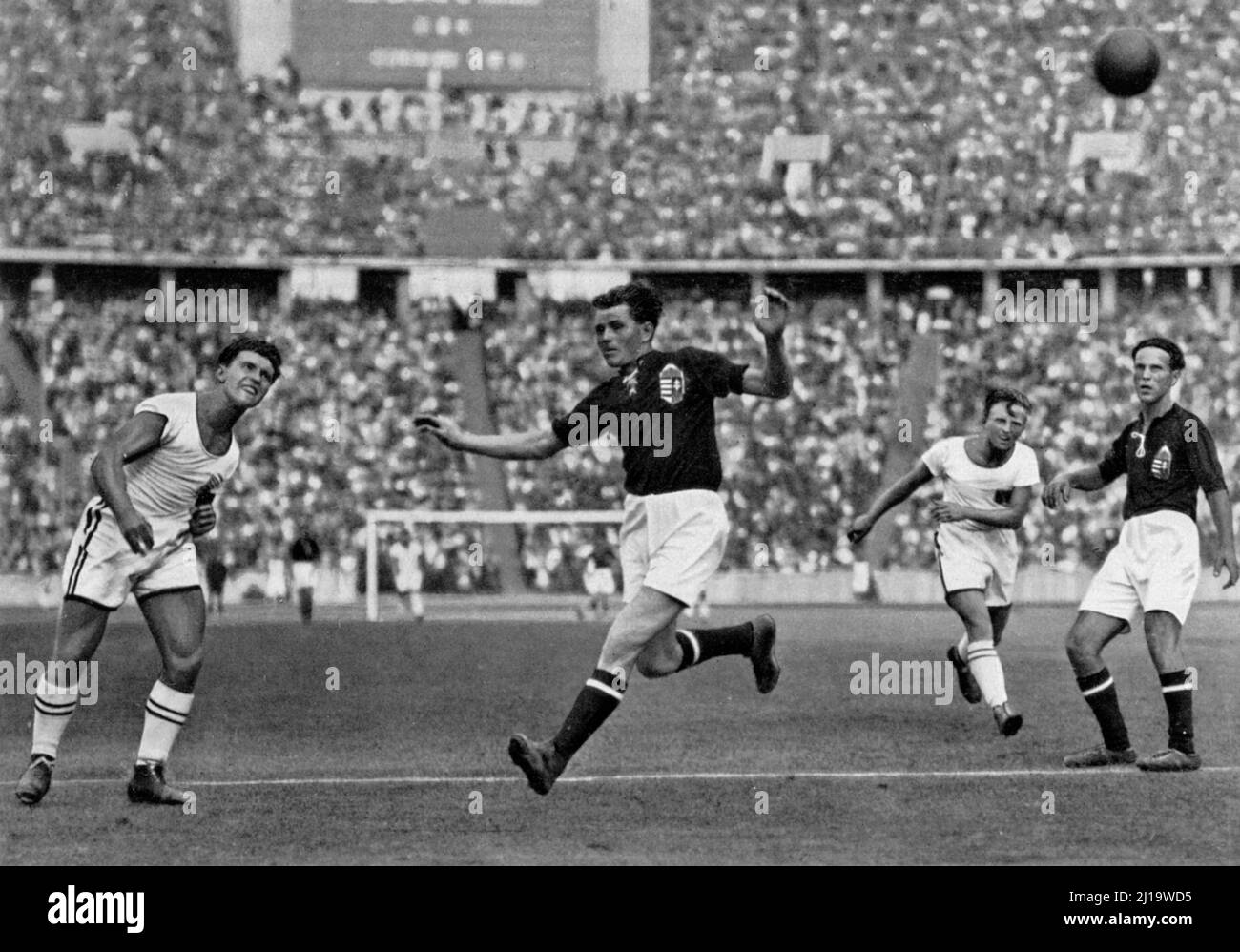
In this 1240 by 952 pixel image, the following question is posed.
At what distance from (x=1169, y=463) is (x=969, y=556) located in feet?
6.26

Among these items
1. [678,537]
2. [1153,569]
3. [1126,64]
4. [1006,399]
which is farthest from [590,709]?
[1126,64]

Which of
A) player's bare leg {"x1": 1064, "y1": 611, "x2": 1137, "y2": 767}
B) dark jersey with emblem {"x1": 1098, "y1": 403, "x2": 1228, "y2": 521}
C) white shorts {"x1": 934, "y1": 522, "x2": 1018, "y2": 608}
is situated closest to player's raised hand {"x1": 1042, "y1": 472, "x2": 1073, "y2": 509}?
dark jersey with emblem {"x1": 1098, "y1": 403, "x2": 1228, "y2": 521}

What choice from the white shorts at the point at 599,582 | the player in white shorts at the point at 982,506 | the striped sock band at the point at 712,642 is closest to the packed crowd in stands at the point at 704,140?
the white shorts at the point at 599,582

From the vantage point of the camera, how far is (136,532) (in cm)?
714

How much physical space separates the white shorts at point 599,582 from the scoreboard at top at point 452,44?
6891mm

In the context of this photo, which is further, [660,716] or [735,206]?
[735,206]

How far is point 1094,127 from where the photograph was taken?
27656mm

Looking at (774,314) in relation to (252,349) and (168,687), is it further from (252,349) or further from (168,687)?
(168,687)

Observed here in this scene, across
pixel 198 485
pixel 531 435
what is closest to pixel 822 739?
pixel 531 435

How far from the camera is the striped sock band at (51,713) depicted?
7773 millimetres

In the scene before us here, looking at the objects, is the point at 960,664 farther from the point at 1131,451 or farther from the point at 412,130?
Result: the point at 412,130

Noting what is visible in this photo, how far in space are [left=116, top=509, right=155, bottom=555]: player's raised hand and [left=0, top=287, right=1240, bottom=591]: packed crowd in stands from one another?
1752 cm

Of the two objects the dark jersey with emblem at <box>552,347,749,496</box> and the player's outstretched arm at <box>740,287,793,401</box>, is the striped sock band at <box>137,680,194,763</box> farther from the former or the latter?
the player's outstretched arm at <box>740,287,793,401</box>

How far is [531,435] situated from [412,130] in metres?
20.1
